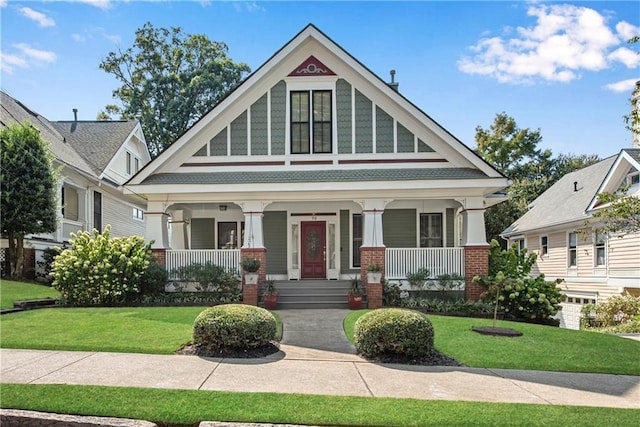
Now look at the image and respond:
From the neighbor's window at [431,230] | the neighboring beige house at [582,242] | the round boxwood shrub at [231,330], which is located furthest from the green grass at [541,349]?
the neighboring beige house at [582,242]

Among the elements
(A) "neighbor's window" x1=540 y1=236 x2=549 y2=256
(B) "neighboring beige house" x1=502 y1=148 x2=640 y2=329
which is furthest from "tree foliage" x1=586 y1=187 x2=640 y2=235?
(A) "neighbor's window" x1=540 y1=236 x2=549 y2=256

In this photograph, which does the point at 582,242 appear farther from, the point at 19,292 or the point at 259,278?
the point at 19,292

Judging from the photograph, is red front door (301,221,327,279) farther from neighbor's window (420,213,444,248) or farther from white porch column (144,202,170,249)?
white porch column (144,202,170,249)

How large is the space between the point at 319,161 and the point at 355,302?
4463mm

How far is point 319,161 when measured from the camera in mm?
14406

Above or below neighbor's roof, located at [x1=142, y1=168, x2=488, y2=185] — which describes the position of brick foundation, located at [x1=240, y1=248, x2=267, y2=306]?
below

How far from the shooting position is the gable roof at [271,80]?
14000mm

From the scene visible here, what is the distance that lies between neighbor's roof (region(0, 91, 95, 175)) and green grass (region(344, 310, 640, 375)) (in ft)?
48.9

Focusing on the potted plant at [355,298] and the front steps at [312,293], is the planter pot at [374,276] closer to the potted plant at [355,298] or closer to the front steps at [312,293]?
the potted plant at [355,298]

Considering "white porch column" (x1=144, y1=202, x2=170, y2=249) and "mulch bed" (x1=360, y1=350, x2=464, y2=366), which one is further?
"white porch column" (x1=144, y1=202, x2=170, y2=249)

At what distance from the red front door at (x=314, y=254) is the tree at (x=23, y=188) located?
858 cm

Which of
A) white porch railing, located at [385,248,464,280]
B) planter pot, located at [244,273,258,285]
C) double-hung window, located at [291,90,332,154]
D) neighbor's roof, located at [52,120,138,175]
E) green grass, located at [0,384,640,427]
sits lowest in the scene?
green grass, located at [0,384,640,427]

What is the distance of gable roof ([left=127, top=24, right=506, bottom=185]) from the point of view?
14000 millimetres

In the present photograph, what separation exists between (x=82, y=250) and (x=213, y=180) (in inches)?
163
